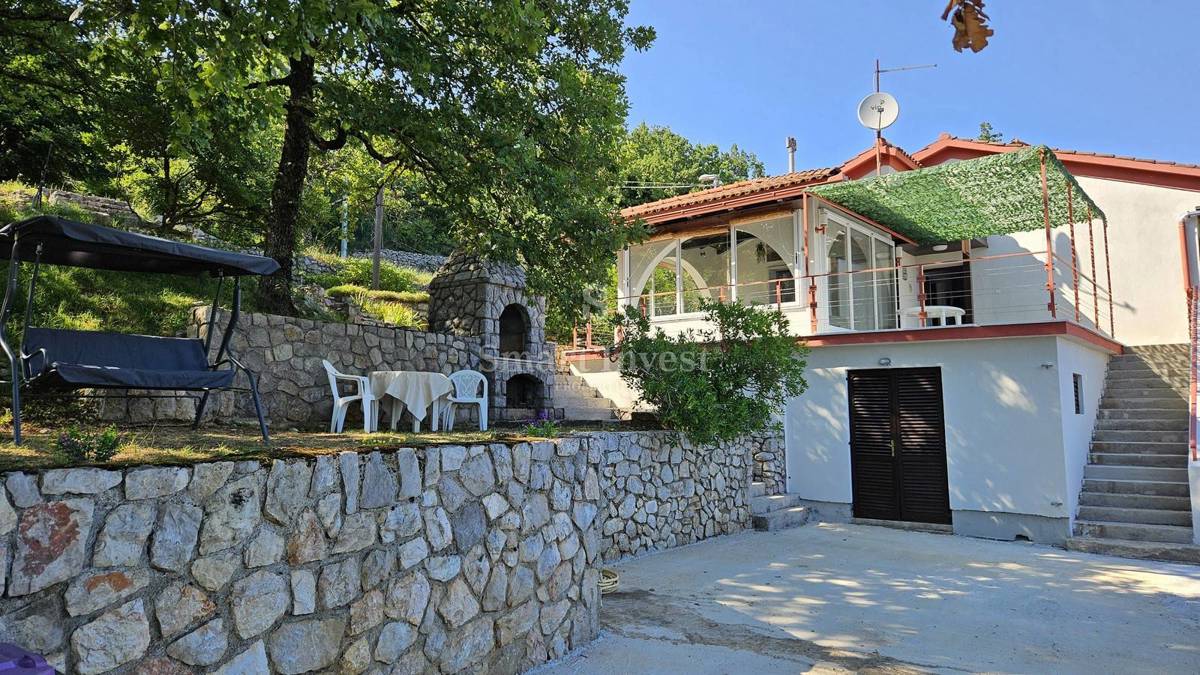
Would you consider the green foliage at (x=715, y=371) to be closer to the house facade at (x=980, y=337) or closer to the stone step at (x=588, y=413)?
the house facade at (x=980, y=337)

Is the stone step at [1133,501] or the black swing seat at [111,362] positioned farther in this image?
the stone step at [1133,501]

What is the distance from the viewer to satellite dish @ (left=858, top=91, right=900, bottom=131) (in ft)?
42.7

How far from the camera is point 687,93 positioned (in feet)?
35.3

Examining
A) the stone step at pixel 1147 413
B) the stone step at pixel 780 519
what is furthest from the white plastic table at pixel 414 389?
the stone step at pixel 1147 413

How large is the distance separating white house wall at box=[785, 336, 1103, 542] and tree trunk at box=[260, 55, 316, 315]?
8289 mm

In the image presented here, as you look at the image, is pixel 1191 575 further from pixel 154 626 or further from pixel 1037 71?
pixel 154 626

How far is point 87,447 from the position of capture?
9.17 ft

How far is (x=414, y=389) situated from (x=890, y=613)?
5280 mm

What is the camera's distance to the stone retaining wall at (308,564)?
247 cm

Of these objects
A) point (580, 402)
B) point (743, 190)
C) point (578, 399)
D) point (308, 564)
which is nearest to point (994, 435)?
point (743, 190)

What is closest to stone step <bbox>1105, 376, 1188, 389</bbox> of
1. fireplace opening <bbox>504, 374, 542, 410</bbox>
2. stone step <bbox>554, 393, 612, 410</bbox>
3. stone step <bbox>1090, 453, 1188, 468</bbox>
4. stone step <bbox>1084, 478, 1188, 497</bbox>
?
stone step <bbox>1090, 453, 1188, 468</bbox>

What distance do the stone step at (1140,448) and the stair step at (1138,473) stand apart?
412mm

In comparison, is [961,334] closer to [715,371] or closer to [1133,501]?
[1133,501]

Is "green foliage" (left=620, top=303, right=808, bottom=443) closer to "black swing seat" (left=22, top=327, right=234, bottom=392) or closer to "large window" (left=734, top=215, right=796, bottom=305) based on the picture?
"large window" (left=734, top=215, right=796, bottom=305)
